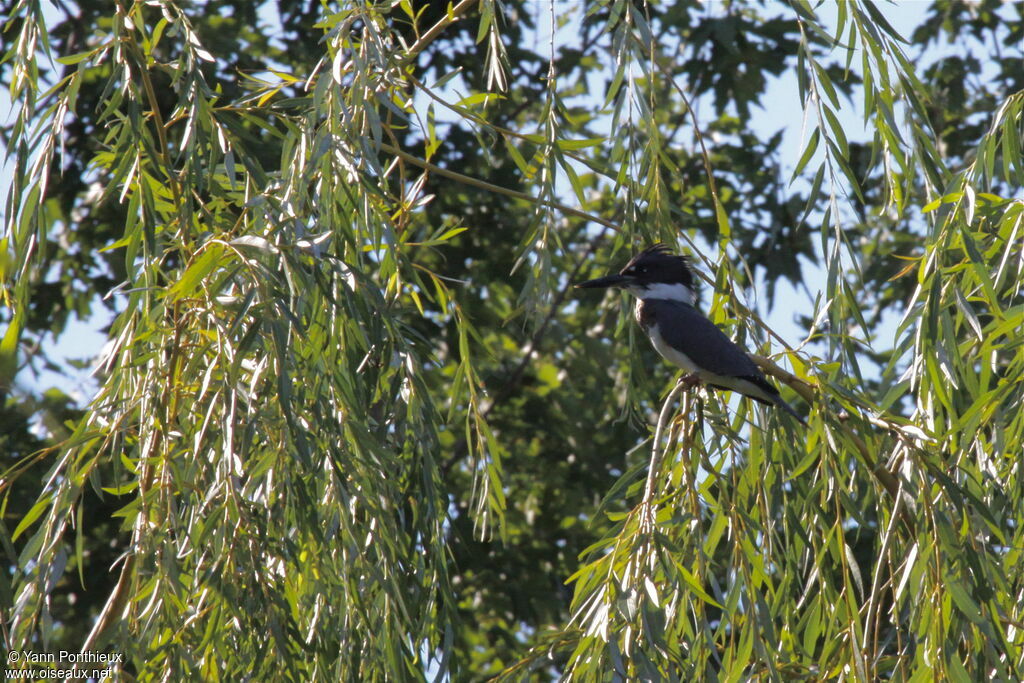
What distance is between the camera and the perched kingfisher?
8.60ft

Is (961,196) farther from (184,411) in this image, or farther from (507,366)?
(507,366)

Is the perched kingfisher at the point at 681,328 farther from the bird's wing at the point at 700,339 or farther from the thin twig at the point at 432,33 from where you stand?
the thin twig at the point at 432,33

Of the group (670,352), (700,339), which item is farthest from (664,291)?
(700,339)

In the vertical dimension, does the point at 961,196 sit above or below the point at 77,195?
below

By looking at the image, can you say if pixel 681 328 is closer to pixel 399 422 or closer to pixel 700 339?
pixel 700 339

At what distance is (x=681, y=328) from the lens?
3242 millimetres

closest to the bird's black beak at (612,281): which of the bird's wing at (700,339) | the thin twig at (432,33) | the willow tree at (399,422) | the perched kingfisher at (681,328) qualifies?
the perched kingfisher at (681,328)

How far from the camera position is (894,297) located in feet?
18.5

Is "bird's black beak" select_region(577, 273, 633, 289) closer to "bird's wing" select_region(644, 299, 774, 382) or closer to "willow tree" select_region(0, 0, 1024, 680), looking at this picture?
"bird's wing" select_region(644, 299, 774, 382)

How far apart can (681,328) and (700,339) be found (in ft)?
0.57

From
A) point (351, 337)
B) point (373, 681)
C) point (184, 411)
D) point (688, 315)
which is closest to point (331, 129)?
point (351, 337)

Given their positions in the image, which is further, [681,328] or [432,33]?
[681,328]

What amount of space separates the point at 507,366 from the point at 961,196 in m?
3.68

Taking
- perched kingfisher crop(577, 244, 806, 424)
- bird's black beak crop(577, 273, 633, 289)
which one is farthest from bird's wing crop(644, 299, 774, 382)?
bird's black beak crop(577, 273, 633, 289)
